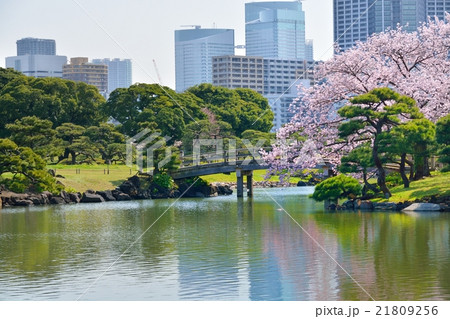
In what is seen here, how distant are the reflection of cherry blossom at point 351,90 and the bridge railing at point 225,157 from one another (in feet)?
44.5

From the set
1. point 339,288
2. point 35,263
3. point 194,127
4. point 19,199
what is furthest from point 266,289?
point 194,127

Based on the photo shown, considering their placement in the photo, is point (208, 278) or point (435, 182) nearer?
point (208, 278)

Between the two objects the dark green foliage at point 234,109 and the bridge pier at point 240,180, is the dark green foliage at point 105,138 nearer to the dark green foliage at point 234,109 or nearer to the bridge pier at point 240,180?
the bridge pier at point 240,180

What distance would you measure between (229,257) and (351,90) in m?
19.1

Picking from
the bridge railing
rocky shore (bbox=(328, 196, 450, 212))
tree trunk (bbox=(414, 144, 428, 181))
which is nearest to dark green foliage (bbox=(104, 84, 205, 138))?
the bridge railing

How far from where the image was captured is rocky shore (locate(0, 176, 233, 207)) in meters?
52.5

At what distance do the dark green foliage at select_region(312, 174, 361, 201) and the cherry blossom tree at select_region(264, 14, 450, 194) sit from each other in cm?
208

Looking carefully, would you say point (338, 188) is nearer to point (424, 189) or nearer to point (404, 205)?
point (404, 205)

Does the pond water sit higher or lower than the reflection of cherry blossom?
lower

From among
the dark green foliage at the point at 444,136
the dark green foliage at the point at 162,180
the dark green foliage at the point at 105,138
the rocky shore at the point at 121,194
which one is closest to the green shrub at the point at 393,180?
the dark green foliage at the point at 444,136

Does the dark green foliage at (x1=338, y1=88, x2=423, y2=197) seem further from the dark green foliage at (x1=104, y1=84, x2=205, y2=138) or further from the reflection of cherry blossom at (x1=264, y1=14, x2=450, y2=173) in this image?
the dark green foliage at (x1=104, y1=84, x2=205, y2=138)

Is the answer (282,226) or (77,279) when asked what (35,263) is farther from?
(282,226)

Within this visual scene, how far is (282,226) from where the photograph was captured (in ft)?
111

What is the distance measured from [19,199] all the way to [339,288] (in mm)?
35673
